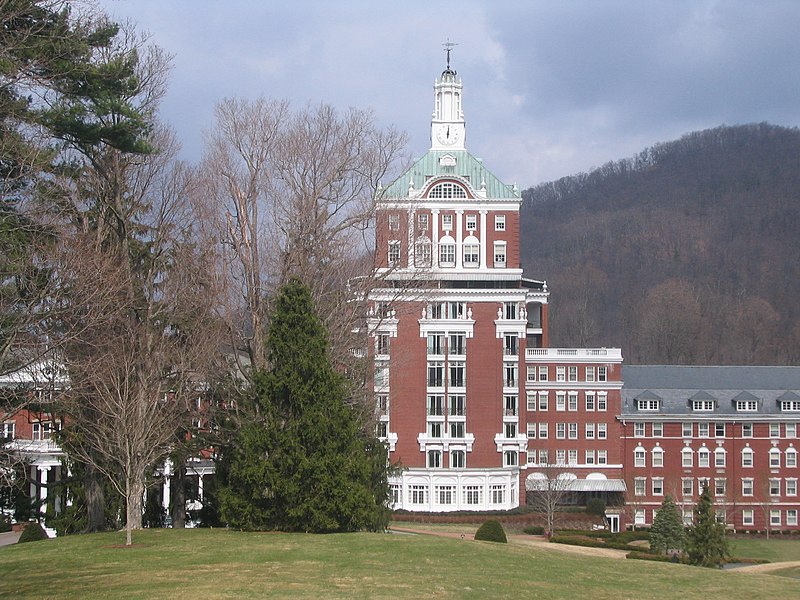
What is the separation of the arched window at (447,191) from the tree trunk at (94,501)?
33414 mm

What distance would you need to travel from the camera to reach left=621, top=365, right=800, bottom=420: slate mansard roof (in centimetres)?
6588

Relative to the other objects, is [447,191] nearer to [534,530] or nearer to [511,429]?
[511,429]

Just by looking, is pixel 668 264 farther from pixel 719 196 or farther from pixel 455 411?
pixel 455 411

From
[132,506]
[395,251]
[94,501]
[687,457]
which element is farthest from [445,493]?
[132,506]

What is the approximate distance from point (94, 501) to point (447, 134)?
125 feet

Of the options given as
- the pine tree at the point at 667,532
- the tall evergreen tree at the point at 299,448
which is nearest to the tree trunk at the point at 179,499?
the tall evergreen tree at the point at 299,448

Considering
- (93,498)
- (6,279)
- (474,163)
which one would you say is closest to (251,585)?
(6,279)

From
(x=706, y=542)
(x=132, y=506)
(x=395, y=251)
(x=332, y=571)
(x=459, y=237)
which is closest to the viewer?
(x=332, y=571)

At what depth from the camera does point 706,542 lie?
136 ft

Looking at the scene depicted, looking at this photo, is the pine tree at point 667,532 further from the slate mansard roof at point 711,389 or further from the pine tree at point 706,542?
the slate mansard roof at point 711,389

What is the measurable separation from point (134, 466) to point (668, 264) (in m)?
122

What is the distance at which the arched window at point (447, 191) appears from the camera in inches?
2393

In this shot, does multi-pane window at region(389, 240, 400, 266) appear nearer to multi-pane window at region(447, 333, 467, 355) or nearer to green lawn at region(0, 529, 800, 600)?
green lawn at region(0, 529, 800, 600)

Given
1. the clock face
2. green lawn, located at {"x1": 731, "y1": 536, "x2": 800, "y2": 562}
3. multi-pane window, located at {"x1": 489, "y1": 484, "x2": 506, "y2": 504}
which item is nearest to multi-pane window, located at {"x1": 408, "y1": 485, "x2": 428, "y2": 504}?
multi-pane window, located at {"x1": 489, "y1": 484, "x2": 506, "y2": 504}
